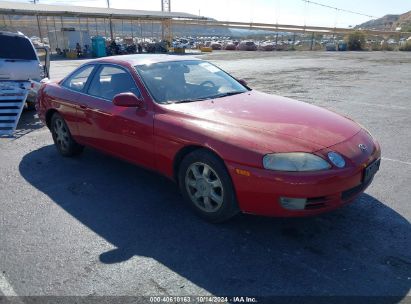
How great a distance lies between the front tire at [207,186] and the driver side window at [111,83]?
1.10 meters

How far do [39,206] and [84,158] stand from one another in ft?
5.03

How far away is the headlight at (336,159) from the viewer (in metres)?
3.03

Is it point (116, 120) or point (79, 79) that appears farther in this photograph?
point (79, 79)

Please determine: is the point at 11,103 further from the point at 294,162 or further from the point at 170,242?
the point at 294,162

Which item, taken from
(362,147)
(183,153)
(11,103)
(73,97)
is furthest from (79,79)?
(362,147)

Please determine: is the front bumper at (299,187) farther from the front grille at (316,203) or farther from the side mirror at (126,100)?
the side mirror at (126,100)

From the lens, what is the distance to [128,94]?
3.84 m

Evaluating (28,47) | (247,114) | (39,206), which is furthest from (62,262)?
(28,47)

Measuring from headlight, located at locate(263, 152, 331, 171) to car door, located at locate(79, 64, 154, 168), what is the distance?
1.39 m

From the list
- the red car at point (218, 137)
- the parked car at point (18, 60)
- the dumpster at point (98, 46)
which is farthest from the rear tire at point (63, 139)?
the dumpster at point (98, 46)

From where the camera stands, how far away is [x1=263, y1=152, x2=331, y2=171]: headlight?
2.95 m

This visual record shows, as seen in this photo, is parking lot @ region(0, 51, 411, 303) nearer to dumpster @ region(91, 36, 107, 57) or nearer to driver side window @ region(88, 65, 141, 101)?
driver side window @ region(88, 65, 141, 101)

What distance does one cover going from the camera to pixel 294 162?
2.97m

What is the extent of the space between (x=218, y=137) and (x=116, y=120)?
1502 millimetres
